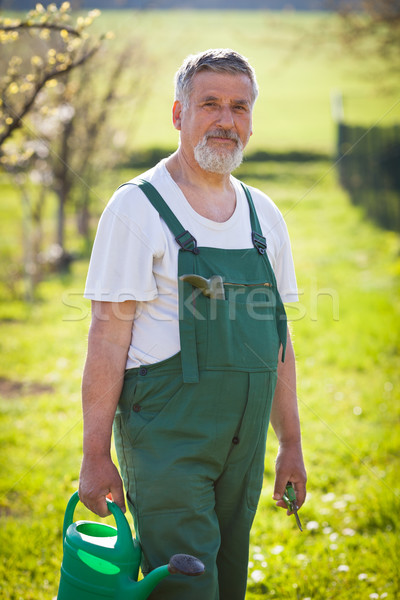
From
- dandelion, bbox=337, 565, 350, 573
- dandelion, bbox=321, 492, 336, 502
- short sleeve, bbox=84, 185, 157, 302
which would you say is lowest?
dandelion, bbox=337, 565, 350, 573

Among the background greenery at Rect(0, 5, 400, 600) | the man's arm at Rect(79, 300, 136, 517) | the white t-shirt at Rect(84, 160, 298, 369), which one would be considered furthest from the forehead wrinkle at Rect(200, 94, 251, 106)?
the background greenery at Rect(0, 5, 400, 600)

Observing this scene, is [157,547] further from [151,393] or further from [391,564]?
[391,564]

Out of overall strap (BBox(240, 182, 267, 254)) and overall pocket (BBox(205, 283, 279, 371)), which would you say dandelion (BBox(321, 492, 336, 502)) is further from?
overall strap (BBox(240, 182, 267, 254))

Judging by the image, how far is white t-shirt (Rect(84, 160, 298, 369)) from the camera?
201 centimetres

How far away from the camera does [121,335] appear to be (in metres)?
2.05

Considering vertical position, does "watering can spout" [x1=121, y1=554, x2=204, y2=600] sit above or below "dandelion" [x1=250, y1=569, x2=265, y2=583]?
above

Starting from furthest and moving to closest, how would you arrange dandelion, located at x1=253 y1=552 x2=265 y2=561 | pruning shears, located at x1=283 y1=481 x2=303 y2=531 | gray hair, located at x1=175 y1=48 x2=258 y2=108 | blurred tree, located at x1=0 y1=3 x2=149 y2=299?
blurred tree, located at x1=0 y1=3 x2=149 y2=299 → dandelion, located at x1=253 y1=552 x2=265 y2=561 → pruning shears, located at x1=283 y1=481 x2=303 y2=531 → gray hair, located at x1=175 y1=48 x2=258 y2=108

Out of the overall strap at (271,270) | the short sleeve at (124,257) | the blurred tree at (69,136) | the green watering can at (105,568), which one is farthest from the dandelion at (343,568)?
the blurred tree at (69,136)

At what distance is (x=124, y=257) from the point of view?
202 centimetres

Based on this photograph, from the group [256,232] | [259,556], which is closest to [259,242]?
[256,232]

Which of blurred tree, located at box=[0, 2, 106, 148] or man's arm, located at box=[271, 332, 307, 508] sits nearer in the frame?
man's arm, located at box=[271, 332, 307, 508]

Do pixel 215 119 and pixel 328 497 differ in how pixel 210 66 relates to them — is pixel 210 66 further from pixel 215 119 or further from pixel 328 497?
pixel 328 497

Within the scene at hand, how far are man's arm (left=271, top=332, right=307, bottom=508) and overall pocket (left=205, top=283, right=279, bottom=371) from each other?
0.27 metres

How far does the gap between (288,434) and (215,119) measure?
127 centimetres
